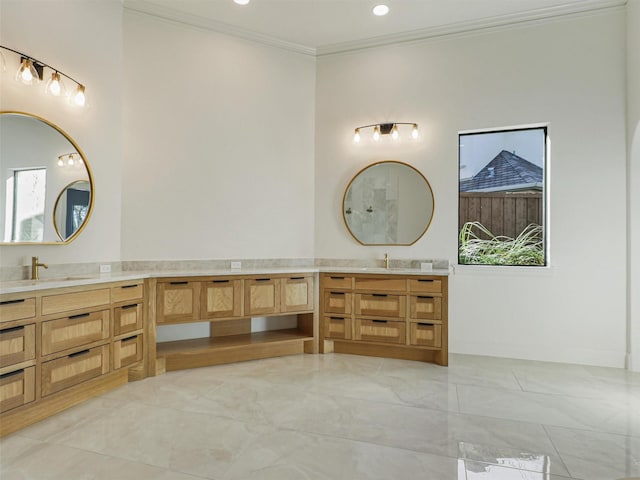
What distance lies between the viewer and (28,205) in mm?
2846

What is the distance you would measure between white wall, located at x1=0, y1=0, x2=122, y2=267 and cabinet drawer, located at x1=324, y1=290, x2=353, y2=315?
6.80 feet

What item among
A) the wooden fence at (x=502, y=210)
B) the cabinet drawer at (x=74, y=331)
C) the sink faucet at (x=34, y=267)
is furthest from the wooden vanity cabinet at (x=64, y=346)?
the wooden fence at (x=502, y=210)

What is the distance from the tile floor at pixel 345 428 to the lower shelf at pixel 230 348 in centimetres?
13

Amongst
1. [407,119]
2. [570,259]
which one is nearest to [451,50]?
[407,119]

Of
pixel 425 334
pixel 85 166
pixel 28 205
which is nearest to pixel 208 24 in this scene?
pixel 85 166

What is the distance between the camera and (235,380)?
320cm

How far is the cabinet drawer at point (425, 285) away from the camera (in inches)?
143

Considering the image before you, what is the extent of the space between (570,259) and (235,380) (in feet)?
11.0

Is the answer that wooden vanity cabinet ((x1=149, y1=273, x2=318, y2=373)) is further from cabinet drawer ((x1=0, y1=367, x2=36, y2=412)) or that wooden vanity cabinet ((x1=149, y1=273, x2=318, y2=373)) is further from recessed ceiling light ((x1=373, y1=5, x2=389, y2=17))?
recessed ceiling light ((x1=373, y1=5, x2=389, y2=17))

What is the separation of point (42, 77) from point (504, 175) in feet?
14.1

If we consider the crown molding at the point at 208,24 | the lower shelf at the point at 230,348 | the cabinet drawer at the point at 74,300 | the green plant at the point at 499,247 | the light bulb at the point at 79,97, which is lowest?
the lower shelf at the point at 230,348

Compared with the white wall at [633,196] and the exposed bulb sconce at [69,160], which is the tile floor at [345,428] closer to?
the white wall at [633,196]

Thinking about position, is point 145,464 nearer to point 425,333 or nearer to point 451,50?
point 425,333

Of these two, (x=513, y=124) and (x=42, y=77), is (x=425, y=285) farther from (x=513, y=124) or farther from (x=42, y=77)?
(x=42, y=77)
